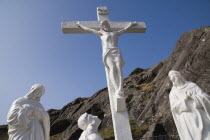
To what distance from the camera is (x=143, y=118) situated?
21.4 meters

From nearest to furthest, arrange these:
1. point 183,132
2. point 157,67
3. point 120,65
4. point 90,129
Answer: point 90,129
point 183,132
point 120,65
point 157,67

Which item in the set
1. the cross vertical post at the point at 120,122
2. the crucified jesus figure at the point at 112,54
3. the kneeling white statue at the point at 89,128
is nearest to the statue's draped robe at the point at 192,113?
the cross vertical post at the point at 120,122

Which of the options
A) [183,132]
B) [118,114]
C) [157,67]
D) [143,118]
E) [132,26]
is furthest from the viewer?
[157,67]

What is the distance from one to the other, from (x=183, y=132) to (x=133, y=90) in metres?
28.0

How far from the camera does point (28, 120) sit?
423 cm

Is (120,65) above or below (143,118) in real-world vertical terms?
above

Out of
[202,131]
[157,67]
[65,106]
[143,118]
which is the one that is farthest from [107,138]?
[65,106]

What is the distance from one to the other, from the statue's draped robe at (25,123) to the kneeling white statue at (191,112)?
3109mm

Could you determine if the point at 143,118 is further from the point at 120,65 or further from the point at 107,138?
the point at 120,65

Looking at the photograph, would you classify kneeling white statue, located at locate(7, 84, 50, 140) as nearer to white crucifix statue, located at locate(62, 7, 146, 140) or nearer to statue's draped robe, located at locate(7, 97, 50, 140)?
statue's draped robe, located at locate(7, 97, 50, 140)

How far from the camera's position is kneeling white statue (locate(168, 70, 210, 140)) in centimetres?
439

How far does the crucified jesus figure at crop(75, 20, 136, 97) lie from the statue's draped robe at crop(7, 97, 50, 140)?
198 cm

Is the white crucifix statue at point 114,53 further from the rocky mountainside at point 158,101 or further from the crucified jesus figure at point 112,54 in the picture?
the rocky mountainside at point 158,101

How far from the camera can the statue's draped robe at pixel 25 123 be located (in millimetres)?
4094
